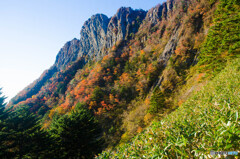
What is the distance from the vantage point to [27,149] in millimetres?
11398

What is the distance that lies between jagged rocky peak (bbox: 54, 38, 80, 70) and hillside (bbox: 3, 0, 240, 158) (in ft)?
19.1

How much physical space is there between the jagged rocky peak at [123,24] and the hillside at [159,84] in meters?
0.82

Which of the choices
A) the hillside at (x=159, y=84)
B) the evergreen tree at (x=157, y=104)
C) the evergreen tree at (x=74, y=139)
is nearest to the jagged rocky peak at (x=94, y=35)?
the hillside at (x=159, y=84)

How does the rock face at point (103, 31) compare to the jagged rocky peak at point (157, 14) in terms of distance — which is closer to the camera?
the jagged rocky peak at point (157, 14)

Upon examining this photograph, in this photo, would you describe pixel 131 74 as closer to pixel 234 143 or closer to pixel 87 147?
pixel 87 147

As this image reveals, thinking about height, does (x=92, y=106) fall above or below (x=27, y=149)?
below

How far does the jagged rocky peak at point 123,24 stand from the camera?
273ft

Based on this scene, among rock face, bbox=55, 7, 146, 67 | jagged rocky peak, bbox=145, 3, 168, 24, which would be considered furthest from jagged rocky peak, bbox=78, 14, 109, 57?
jagged rocky peak, bbox=145, 3, 168, 24

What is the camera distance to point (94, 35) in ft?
328

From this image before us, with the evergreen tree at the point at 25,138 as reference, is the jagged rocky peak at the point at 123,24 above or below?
above

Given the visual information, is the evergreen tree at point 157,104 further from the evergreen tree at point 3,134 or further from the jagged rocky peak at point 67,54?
the jagged rocky peak at point 67,54

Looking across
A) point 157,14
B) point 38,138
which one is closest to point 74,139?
point 38,138

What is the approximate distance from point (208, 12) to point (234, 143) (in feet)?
186

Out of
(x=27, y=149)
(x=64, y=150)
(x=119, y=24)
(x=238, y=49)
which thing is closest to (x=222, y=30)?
(x=238, y=49)
